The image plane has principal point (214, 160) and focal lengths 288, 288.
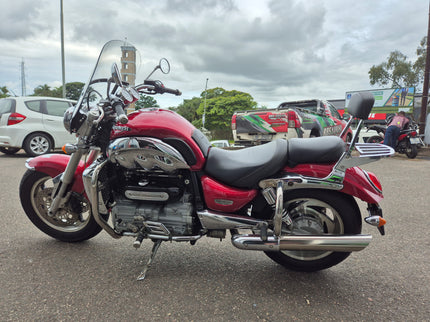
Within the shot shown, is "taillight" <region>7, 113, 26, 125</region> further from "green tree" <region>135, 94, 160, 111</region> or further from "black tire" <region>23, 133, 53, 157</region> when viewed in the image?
"green tree" <region>135, 94, 160, 111</region>

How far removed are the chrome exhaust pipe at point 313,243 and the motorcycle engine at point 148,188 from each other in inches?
20.8

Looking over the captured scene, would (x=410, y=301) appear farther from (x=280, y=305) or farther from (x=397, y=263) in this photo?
(x=280, y=305)

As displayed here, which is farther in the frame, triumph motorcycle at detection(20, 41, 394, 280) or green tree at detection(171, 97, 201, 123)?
green tree at detection(171, 97, 201, 123)

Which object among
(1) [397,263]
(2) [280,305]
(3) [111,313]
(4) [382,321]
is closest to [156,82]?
(3) [111,313]

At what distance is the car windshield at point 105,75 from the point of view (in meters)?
2.30

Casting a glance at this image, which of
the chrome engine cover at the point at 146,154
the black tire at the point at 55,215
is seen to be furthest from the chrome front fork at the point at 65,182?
the chrome engine cover at the point at 146,154

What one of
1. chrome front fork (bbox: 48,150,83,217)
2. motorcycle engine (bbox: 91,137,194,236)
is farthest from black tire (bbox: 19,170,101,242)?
motorcycle engine (bbox: 91,137,194,236)

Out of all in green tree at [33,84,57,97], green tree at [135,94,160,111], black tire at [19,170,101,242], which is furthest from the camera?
green tree at [33,84,57,97]

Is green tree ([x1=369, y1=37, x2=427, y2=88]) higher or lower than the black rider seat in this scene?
higher

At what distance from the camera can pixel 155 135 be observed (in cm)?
204

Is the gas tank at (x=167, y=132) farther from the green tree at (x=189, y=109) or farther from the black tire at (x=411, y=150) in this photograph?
the green tree at (x=189, y=109)

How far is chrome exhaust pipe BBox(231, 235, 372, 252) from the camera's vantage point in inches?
74.1

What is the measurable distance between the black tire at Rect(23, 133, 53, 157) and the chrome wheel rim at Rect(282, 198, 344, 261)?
7.54m

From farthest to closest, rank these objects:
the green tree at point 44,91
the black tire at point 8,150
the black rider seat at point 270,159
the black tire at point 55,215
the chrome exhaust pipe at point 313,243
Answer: the green tree at point 44,91
the black tire at point 8,150
the black tire at point 55,215
the black rider seat at point 270,159
the chrome exhaust pipe at point 313,243
